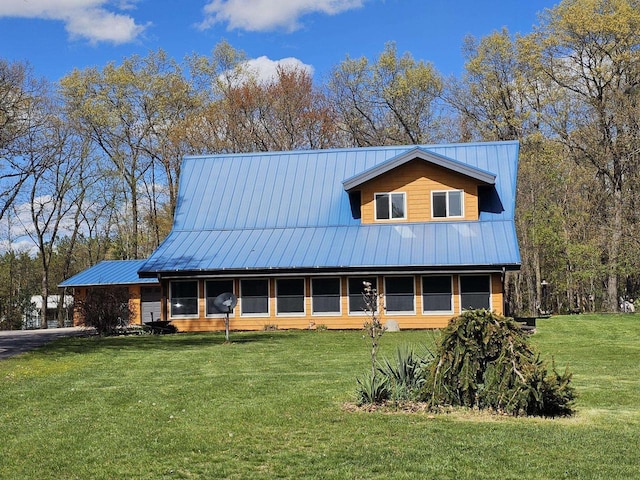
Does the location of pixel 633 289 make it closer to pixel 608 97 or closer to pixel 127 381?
pixel 608 97

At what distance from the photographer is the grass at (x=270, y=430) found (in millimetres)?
6977

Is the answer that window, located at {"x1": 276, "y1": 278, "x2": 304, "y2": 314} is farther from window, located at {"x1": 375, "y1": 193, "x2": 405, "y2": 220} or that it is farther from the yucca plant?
the yucca plant

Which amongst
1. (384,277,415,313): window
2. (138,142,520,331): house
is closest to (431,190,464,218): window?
(138,142,520,331): house

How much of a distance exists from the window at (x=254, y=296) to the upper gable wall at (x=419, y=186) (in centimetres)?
489

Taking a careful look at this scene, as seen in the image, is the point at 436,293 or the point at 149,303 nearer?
the point at 436,293

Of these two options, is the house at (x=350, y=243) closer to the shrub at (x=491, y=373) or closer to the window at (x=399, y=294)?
the window at (x=399, y=294)

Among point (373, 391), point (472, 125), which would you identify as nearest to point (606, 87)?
point (472, 125)

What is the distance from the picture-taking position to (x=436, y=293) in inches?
1043

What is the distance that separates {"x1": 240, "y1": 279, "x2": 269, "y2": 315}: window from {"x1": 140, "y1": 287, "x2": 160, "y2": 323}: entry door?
8533 mm

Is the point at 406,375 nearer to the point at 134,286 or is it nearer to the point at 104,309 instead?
the point at 104,309

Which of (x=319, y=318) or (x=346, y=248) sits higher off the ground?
(x=346, y=248)

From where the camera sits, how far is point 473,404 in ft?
32.3

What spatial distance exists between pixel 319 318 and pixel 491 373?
17814 millimetres

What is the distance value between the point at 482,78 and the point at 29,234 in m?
30.2
